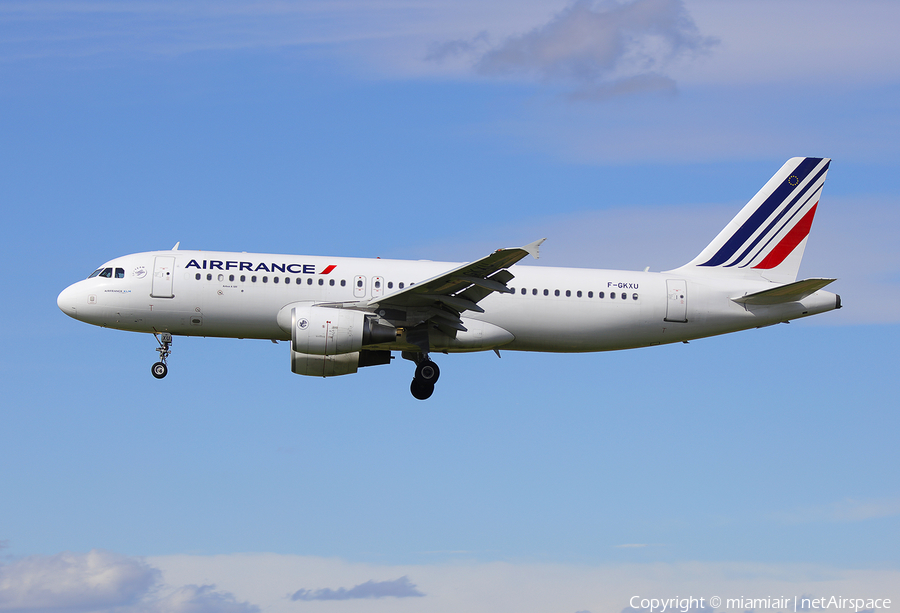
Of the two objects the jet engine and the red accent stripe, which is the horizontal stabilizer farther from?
the jet engine

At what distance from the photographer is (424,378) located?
32.7 meters

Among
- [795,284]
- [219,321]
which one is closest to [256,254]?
[219,321]

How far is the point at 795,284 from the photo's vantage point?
3250 cm

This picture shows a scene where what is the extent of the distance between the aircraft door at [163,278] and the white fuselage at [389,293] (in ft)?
0.10

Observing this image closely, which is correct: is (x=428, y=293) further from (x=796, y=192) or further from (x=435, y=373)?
(x=796, y=192)

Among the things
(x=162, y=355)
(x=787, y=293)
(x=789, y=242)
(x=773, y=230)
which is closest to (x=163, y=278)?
(x=162, y=355)

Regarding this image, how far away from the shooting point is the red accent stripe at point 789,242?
35.9 metres

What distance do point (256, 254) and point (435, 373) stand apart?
6.99 meters

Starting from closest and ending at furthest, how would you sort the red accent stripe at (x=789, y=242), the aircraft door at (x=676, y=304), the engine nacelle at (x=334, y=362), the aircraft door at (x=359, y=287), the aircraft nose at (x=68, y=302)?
the aircraft door at (x=359, y=287), the engine nacelle at (x=334, y=362), the aircraft nose at (x=68, y=302), the aircraft door at (x=676, y=304), the red accent stripe at (x=789, y=242)

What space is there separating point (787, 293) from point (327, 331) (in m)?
15.1

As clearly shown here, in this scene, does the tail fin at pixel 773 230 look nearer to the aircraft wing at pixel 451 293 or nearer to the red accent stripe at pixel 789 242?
the red accent stripe at pixel 789 242

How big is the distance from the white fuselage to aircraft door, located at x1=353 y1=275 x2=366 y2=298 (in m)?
0.03

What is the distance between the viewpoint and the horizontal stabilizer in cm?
3234

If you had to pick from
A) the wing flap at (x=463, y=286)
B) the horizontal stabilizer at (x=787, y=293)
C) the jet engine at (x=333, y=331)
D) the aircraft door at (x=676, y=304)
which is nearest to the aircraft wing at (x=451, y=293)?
the wing flap at (x=463, y=286)
